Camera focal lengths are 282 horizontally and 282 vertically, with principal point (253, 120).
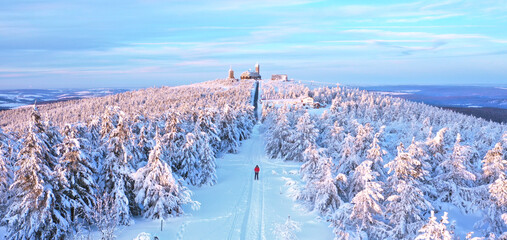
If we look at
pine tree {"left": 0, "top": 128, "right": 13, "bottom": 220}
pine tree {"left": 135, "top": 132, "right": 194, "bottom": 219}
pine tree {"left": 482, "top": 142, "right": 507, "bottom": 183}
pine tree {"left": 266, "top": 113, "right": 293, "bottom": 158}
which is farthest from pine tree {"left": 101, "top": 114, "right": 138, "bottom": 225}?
pine tree {"left": 266, "top": 113, "right": 293, "bottom": 158}

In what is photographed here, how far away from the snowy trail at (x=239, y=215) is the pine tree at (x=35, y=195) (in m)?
3.52

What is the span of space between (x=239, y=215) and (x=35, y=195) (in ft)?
37.2

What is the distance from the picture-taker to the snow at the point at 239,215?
645 inches

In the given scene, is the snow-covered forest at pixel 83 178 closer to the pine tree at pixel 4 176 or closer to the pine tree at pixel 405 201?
the pine tree at pixel 4 176

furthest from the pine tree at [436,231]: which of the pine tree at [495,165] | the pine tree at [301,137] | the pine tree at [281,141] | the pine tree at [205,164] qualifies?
the pine tree at [281,141]

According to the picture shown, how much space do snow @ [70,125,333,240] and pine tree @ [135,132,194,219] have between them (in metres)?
0.72

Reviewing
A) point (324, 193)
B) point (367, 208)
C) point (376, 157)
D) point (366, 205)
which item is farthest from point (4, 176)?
point (376, 157)

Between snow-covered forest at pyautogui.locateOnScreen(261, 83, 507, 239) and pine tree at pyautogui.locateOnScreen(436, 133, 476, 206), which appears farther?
pine tree at pyautogui.locateOnScreen(436, 133, 476, 206)

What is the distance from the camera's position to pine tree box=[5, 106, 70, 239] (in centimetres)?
1326

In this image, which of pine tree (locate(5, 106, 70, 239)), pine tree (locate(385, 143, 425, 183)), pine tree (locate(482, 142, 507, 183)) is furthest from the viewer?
pine tree (locate(482, 142, 507, 183))

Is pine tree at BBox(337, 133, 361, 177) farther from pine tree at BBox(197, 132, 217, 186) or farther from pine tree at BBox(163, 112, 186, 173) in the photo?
pine tree at BBox(163, 112, 186, 173)

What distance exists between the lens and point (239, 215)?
19.0 m

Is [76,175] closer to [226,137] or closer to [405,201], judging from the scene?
[405,201]

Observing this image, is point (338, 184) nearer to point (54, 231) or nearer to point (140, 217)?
point (140, 217)
